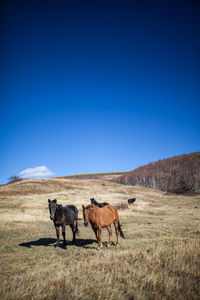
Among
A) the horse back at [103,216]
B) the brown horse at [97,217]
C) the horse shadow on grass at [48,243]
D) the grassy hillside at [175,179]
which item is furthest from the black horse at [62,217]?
the grassy hillside at [175,179]

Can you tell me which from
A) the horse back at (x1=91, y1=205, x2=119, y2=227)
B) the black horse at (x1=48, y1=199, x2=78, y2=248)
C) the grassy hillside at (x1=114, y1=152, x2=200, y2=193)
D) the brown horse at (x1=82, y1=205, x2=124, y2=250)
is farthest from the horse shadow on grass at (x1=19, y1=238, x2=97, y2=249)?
the grassy hillside at (x1=114, y1=152, x2=200, y2=193)

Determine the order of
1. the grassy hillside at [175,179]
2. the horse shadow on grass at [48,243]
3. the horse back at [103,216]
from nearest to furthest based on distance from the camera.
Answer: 1. the horse back at [103,216]
2. the horse shadow on grass at [48,243]
3. the grassy hillside at [175,179]

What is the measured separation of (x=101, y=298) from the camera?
390cm

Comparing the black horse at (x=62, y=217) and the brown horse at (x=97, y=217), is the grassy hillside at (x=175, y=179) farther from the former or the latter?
the brown horse at (x=97, y=217)

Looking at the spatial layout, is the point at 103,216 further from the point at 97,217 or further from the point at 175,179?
the point at 175,179

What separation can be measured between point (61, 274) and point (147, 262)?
2.63m

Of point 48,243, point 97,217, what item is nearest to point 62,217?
point 48,243

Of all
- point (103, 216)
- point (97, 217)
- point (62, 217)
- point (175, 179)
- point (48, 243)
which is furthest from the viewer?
point (175, 179)

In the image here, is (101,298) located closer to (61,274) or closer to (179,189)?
(61,274)

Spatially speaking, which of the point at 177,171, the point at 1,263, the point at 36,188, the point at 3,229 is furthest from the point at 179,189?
the point at 1,263

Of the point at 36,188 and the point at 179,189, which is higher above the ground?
the point at 36,188

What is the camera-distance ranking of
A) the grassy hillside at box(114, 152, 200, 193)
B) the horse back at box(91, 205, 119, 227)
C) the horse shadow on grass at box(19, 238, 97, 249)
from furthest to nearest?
the grassy hillside at box(114, 152, 200, 193) < the horse shadow on grass at box(19, 238, 97, 249) < the horse back at box(91, 205, 119, 227)

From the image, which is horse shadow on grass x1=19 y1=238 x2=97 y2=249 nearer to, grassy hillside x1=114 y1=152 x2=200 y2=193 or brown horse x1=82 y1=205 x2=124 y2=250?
brown horse x1=82 y1=205 x2=124 y2=250

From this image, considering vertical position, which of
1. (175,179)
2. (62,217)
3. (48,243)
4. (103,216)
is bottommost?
(48,243)
